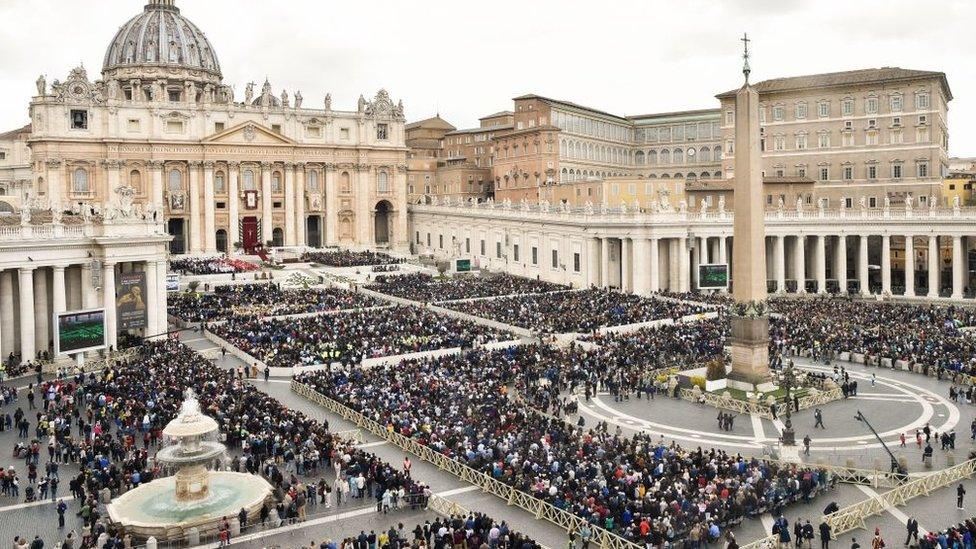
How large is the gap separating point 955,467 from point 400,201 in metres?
84.7

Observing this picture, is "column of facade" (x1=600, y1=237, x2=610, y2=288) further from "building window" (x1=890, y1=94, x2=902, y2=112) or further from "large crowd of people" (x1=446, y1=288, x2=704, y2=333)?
"building window" (x1=890, y1=94, x2=902, y2=112)

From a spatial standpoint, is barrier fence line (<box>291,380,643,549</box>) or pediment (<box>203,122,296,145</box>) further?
Result: pediment (<box>203,122,296,145</box>)

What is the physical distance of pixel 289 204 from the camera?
97938 millimetres

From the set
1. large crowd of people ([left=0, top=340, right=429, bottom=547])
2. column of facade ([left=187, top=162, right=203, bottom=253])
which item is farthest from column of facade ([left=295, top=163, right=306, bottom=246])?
large crowd of people ([left=0, top=340, right=429, bottom=547])

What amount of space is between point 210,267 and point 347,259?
1278 cm

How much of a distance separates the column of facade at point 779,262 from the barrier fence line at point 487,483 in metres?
45.1

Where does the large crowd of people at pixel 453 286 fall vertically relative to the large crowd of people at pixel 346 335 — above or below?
above

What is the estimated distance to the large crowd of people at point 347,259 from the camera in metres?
78.9

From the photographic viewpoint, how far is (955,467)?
24688mm

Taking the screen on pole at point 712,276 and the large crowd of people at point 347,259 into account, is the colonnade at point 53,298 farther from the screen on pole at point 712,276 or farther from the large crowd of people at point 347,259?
the screen on pole at point 712,276

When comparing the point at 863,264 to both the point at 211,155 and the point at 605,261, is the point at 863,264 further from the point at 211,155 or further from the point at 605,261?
the point at 211,155

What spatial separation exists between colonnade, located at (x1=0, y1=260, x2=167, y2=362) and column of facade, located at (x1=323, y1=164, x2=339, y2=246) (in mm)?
54588

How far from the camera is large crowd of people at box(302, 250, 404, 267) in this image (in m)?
78.9

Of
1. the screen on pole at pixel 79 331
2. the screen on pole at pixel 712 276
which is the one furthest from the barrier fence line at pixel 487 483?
the screen on pole at pixel 712 276
